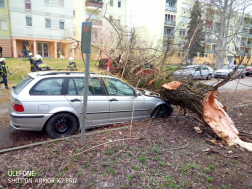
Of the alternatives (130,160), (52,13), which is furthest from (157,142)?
(52,13)

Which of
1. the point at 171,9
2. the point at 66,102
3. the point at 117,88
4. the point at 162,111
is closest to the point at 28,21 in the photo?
the point at 117,88

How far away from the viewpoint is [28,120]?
423 cm

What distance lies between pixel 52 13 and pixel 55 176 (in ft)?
86.1

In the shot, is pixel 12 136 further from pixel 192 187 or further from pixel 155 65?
pixel 155 65

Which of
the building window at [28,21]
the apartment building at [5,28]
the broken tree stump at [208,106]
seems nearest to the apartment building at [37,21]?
the building window at [28,21]

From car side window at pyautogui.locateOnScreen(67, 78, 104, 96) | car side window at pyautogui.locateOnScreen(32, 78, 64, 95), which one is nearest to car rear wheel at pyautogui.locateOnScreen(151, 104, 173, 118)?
car side window at pyautogui.locateOnScreen(67, 78, 104, 96)

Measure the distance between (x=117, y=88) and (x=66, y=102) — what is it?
1.44m

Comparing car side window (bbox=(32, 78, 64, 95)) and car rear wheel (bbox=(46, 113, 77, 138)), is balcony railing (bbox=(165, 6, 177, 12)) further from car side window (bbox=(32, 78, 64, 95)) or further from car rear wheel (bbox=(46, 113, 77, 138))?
car rear wheel (bbox=(46, 113, 77, 138))

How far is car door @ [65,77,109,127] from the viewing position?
4648 millimetres

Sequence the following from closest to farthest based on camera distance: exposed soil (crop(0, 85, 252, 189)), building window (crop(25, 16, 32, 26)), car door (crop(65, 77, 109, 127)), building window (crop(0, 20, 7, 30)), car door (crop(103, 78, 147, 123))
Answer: exposed soil (crop(0, 85, 252, 189)) → car door (crop(65, 77, 109, 127)) → car door (crop(103, 78, 147, 123)) → building window (crop(25, 16, 32, 26)) → building window (crop(0, 20, 7, 30))

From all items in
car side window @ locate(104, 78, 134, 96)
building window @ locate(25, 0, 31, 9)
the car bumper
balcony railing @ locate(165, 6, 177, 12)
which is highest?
balcony railing @ locate(165, 6, 177, 12)

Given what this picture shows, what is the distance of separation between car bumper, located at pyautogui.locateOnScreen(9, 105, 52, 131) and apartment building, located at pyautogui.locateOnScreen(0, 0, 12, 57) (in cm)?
2534

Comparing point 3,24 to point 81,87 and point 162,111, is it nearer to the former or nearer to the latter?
point 81,87

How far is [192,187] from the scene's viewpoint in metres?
2.78
